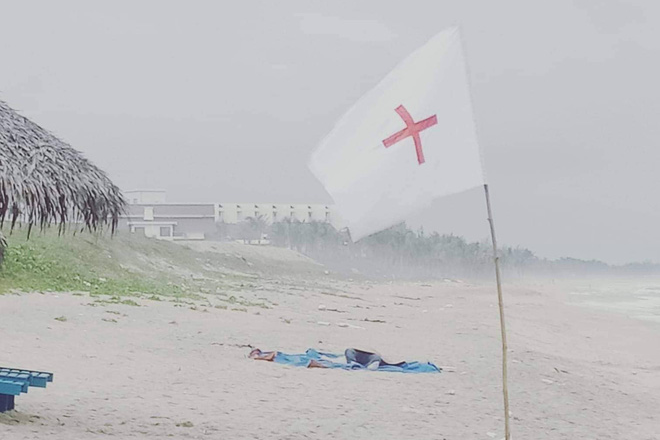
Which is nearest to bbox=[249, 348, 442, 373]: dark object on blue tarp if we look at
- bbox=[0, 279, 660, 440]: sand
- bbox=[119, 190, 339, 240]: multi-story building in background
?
bbox=[0, 279, 660, 440]: sand

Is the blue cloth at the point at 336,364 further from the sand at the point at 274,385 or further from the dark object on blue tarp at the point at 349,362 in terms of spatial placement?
the sand at the point at 274,385

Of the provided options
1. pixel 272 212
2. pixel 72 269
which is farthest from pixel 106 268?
pixel 272 212

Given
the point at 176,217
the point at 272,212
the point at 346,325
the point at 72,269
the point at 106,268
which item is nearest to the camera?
the point at 346,325

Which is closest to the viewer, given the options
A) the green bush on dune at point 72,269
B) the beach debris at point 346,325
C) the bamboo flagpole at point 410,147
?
the bamboo flagpole at point 410,147

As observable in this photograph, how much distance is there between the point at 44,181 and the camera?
6.32 metres

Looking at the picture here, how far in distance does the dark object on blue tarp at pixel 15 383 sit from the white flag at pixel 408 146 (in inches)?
120

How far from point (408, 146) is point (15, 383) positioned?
3.58 meters

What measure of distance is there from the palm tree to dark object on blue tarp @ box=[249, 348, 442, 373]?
422 centimetres

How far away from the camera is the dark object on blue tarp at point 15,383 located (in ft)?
20.2

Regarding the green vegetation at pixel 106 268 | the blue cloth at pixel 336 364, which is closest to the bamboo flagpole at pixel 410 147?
Answer: the blue cloth at pixel 336 364

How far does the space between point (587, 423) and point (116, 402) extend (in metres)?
4.67

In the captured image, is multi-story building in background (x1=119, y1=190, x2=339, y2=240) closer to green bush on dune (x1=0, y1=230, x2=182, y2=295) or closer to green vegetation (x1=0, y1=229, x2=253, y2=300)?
green vegetation (x1=0, y1=229, x2=253, y2=300)

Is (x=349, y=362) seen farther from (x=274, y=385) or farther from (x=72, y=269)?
(x=72, y=269)

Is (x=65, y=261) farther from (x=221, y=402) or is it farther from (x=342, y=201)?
(x=342, y=201)
